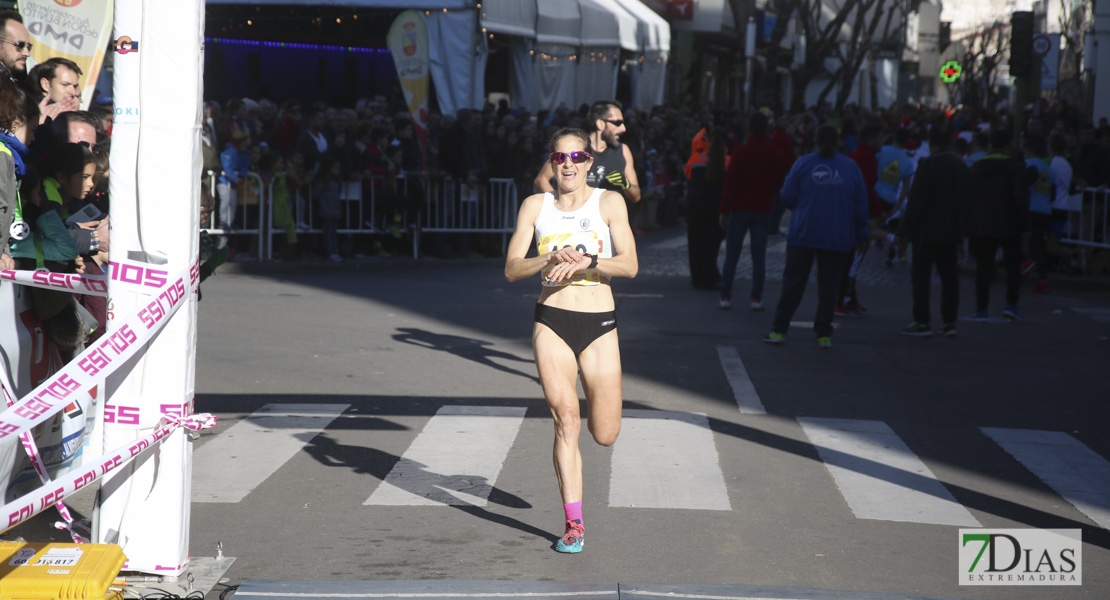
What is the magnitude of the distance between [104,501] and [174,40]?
1.69 metres

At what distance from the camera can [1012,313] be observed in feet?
43.3

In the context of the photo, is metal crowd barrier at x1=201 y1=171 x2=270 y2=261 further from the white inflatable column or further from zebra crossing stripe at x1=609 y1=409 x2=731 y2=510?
the white inflatable column

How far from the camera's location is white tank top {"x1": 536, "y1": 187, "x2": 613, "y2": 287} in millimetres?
5414

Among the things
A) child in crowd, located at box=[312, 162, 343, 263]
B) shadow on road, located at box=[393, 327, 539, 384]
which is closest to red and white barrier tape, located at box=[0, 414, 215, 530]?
shadow on road, located at box=[393, 327, 539, 384]

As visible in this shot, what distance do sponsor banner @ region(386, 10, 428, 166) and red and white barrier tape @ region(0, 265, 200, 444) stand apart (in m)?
13.5

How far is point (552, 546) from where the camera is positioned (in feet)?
17.2

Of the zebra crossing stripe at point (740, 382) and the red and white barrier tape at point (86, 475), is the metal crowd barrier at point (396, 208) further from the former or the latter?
the red and white barrier tape at point (86, 475)

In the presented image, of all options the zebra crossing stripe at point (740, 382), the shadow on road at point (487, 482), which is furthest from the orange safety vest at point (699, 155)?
the shadow on road at point (487, 482)

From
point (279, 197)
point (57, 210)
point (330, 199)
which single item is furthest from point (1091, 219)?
point (57, 210)

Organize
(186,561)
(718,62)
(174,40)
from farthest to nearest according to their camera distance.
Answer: (718,62), (186,561), (174,40)

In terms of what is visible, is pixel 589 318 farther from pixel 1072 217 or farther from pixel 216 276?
pixel 1072 217

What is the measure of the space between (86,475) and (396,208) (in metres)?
13.3

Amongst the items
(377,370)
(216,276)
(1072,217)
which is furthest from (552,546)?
(1072,217)

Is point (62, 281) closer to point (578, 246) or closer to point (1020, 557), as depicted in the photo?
point (578, 246)
